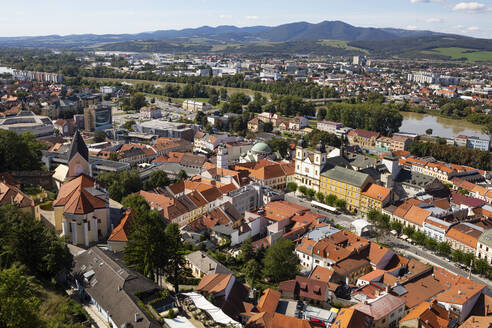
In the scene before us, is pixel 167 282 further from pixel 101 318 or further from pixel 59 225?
pixel 59 225

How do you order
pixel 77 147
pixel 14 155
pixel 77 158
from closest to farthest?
pixel 77 147, pixel 77 158, pixel 14 155

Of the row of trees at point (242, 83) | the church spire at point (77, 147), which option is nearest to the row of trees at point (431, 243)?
the church spire at point (77, 147)

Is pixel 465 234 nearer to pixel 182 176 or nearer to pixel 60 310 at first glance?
pixel 182 176

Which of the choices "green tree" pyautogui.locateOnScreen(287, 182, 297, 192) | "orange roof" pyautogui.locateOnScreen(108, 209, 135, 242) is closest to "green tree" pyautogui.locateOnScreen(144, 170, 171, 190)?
"orange roof" pyautogui.locateOnScreen(108, 209, 135, 242)

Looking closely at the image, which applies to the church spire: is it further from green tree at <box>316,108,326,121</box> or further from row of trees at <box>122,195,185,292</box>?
green tree at <box>316,108,326,121</box>

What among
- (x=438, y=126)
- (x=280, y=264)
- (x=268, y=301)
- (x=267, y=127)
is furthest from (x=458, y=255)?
(x=438, y=126)

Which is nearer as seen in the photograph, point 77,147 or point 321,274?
point 321,274

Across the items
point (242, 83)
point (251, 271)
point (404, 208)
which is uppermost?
point (242, 83)

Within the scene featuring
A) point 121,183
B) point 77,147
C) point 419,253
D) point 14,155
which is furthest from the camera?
point 121,183
